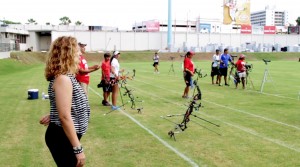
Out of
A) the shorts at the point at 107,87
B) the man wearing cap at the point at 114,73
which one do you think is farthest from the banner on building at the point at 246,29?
the man wearing cap at the point at 114,73

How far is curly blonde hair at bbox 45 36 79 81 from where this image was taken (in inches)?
138

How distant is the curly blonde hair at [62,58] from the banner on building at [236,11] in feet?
290

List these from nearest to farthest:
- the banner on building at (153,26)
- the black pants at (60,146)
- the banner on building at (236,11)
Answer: the black pants at (60,146), the banner on building at (236,11), the banner on building at (153,26)

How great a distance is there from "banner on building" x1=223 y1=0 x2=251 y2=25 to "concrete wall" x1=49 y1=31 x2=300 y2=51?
3497 mm

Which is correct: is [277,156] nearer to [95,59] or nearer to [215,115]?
[215,115]

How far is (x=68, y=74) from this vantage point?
11.6ft

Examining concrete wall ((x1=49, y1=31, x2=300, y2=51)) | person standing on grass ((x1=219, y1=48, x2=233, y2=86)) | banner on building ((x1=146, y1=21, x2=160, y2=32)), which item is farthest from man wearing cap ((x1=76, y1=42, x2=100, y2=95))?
banner on building ((x1=146, y1=21, x2=160, y2=32))

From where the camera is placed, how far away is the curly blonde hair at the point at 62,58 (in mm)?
3518

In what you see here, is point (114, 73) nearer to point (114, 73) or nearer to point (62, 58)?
point (114, 73)

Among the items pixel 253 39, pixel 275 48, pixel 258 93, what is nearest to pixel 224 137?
pixel 258 93

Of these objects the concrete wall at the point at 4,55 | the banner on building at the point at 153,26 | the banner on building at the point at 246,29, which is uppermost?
the banner on building at the point at 153,26

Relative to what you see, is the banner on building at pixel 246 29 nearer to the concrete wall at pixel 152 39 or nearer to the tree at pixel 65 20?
the concrete wall at pixel 152 39

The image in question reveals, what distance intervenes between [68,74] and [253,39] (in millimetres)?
93017

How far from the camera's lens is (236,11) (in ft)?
298
